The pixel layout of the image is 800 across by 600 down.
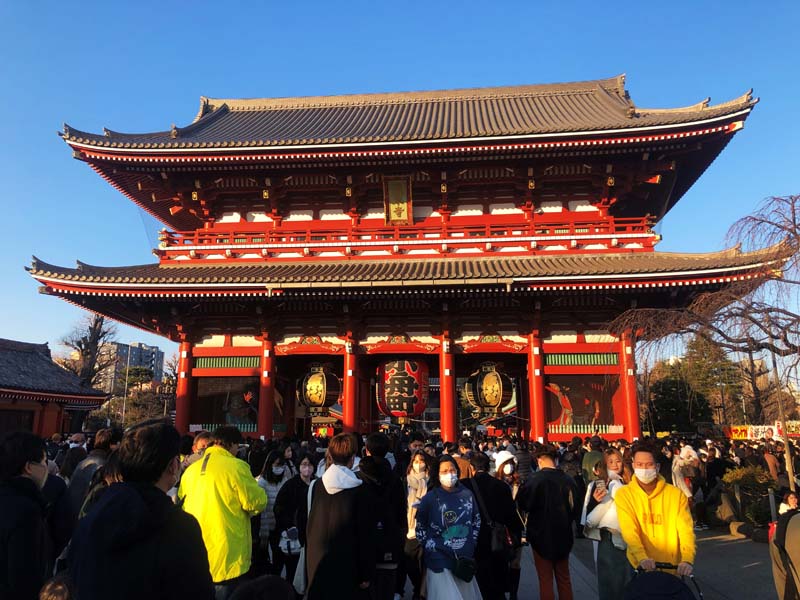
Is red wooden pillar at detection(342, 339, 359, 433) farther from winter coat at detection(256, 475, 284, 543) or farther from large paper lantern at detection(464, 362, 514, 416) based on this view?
winter coat at detection(256, 475, 284, 543)

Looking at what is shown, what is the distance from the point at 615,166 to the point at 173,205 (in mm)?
13986

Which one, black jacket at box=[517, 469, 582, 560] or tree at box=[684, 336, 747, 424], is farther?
tree at box=[684, 336, 747, 424]

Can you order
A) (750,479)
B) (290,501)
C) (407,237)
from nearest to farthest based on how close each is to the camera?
(290,501), (750,479), (407,237)

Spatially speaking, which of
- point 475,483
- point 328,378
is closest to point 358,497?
point 475,483

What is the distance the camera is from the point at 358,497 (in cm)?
412

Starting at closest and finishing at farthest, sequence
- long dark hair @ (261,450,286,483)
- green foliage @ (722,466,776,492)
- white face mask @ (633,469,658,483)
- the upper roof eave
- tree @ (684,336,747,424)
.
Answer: white face mask @ (633,469,658,483), long dark hair @ (261,450,286,483), green foliage @ (722,466,776,492), the upper roof eave, tree @ (684,336,747,424)

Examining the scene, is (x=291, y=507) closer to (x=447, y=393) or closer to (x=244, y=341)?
(x=447, y=393)

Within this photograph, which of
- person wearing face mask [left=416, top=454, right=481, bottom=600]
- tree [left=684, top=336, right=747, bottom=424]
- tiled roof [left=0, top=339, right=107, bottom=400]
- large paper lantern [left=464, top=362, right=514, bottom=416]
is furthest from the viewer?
tree [left=684, top=336, right=747, bottom=424]

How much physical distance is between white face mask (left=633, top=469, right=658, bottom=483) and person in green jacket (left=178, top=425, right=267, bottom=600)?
9.96 ft

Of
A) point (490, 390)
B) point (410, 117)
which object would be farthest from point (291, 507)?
point (410, 117)

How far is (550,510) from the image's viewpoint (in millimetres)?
5387

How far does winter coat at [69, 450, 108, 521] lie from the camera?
4.68 m

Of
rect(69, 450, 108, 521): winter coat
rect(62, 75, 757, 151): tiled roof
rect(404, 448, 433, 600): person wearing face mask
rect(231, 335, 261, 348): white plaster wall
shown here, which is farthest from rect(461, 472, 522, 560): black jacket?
rect(231, 335, 261, 348): white plaster wall

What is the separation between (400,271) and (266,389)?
506 cm
